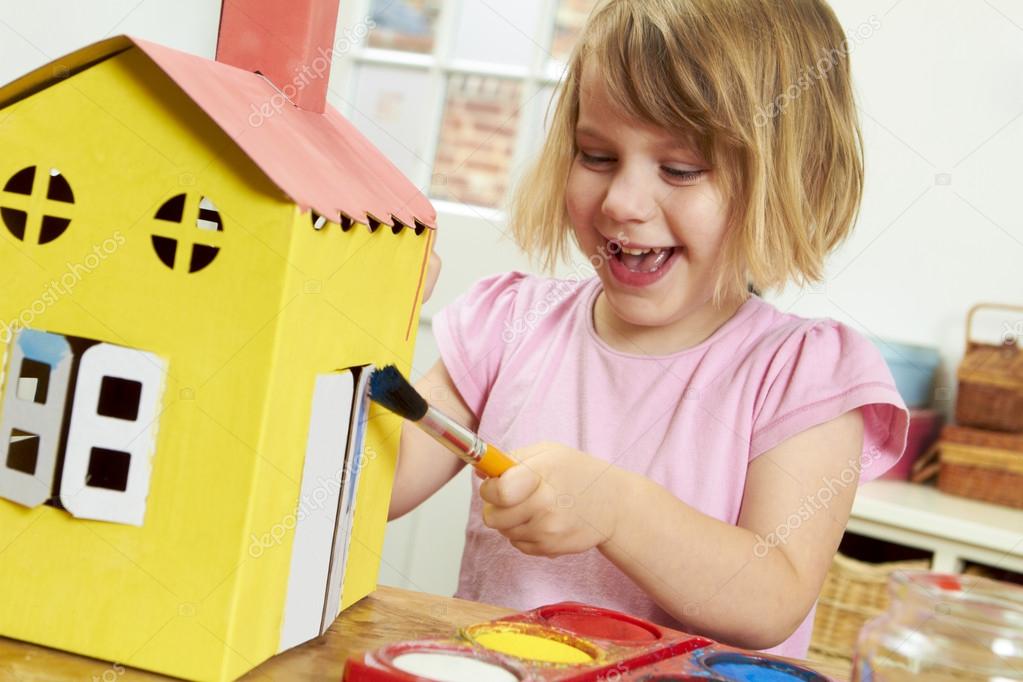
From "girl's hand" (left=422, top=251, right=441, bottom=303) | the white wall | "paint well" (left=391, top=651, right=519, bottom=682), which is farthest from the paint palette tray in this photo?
the white wall

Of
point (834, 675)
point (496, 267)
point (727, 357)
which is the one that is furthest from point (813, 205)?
point (496, 267)

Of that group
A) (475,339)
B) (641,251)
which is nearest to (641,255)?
(641,251)

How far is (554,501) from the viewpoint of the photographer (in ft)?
2.17

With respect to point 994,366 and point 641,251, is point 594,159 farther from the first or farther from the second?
point 994,366

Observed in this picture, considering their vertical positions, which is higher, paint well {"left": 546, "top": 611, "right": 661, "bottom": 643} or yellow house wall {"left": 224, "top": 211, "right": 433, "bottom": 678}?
yellow house wall {"left": 224, "top": 211, "right": 433, "bottom": 678}

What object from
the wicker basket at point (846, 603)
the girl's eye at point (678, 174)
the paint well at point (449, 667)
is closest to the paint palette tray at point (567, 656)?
the paint well at point (449, 667)

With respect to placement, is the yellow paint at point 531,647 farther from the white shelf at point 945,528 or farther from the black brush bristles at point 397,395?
the white shelf at point 945,528

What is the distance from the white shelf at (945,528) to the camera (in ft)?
4.80

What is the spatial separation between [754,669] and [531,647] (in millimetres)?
120

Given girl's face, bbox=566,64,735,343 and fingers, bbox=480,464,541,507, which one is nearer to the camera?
fingers, bbox=480,464,541,507

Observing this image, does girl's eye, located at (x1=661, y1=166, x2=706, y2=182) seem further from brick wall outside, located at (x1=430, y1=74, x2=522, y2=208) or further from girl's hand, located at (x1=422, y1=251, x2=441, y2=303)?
brick wall outside, located at (x1=430, y1=74, x2=522, y2=208)

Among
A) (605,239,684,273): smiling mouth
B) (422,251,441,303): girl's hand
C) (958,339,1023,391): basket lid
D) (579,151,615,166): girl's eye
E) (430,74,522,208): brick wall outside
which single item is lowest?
(958,339,1023,391): basket lid

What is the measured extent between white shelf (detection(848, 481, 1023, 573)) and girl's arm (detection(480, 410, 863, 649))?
74 centimetres

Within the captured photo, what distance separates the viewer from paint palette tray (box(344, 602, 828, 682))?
488mm
